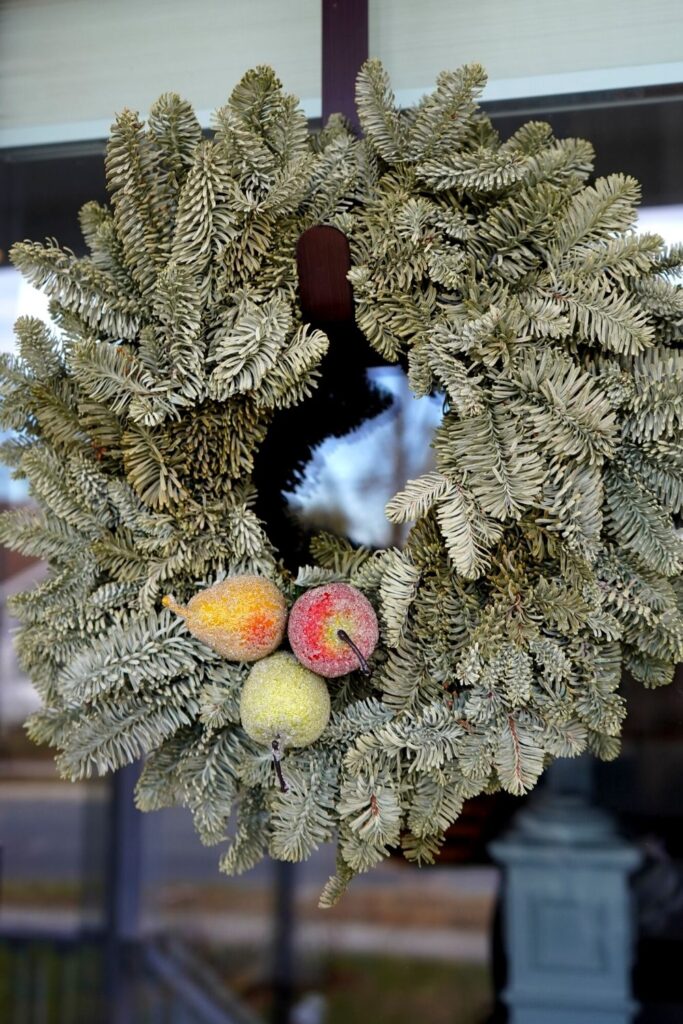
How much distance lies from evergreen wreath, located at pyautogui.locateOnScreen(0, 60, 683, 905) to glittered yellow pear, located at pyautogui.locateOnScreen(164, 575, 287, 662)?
1.3 inches

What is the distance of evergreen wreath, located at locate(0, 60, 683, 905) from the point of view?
0.58 metres

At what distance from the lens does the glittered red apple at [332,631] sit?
58cm

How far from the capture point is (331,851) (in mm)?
938

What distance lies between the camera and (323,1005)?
36.8 inches

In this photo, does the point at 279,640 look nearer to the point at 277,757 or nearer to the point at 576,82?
the point at 277,757

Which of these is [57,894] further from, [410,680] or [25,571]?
[410,680]

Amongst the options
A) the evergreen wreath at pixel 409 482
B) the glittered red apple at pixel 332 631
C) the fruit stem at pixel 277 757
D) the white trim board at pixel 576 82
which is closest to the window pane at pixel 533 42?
the white trim board at pixel 576 82

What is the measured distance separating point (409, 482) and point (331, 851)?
540mm

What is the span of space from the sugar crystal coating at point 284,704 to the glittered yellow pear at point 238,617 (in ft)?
0.06

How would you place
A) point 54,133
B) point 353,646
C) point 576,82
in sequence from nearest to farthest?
point 353,646
point 576,82
point 54,133

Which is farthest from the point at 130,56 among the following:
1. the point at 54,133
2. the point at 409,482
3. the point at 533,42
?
the point at 409,482

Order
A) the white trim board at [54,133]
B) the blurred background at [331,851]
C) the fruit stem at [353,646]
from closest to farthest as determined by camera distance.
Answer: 1. the fruit stem at [353,646]
2. the blurred background at [331,851]
3. the white trim board at [54,133]

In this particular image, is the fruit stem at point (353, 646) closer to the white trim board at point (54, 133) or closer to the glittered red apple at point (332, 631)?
the glittered red apple at point (332, 631)

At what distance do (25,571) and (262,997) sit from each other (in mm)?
580
